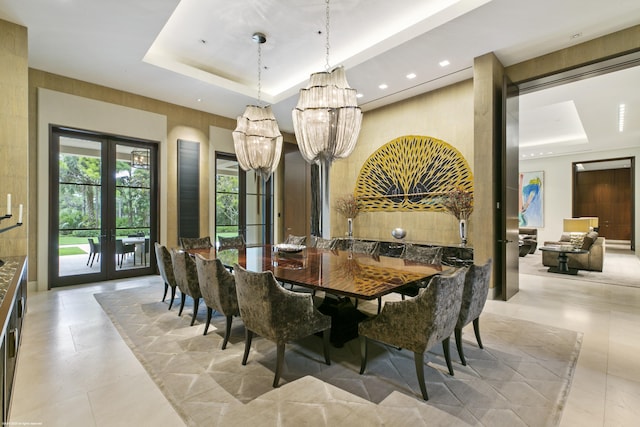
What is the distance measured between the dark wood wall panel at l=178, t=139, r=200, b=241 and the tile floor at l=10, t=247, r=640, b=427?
7.56 feet

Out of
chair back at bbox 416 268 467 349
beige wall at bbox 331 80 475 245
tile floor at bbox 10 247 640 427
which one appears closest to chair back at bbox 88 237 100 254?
tile floor at bbox 10 247 640 427

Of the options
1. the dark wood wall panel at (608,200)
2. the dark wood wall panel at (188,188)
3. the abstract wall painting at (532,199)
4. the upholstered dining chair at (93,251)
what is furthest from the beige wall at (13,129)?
the dark wood wall panel at (608,200)

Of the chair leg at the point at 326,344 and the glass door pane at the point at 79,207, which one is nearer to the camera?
the chair leg at the point at 326,344

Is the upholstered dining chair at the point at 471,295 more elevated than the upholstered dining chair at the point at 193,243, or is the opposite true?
the upholstered dining chair at the point at 193,243

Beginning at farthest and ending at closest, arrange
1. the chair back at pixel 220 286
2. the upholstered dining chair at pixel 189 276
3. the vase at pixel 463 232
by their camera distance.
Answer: the vase at pixel 463 232 → the upholstered dining chair at pixel 189 276 → the chair back at pixel 220 286

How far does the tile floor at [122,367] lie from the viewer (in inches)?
75.8

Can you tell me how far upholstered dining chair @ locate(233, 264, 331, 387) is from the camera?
2.18m

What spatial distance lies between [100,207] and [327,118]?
489 cm

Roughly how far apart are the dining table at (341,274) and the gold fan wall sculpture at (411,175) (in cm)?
268

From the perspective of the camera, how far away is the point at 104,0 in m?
3.25

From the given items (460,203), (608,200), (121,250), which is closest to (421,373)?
(460,203)

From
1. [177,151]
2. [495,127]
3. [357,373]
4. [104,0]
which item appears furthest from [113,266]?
[495,127]

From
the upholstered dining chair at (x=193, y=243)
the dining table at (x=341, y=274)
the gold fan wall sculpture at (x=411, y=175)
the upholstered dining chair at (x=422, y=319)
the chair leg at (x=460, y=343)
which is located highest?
the gold fan wall sculpture at (x=411, y=175)

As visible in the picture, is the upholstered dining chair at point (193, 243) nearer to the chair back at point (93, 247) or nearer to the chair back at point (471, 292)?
the chair back at point (93, 247)
